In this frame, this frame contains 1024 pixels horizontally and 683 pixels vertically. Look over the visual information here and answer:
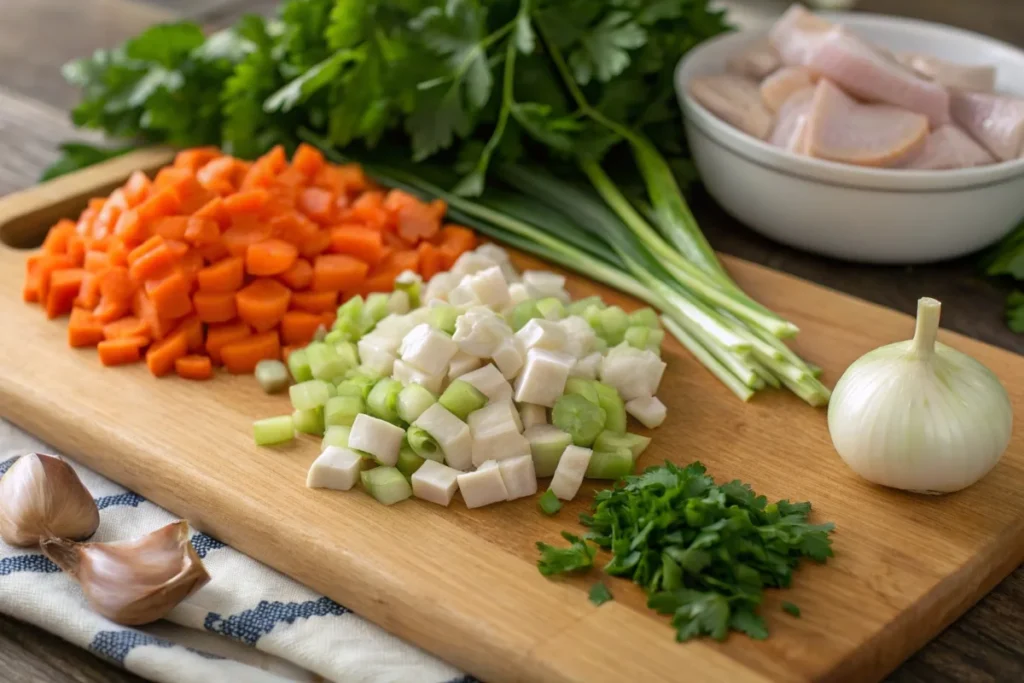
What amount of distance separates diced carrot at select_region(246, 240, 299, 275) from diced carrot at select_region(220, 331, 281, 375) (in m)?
0.14

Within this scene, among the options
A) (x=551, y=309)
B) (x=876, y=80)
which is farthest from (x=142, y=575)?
(x=876, y=80)

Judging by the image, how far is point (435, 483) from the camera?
1.97m

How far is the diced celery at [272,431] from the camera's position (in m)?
2.15

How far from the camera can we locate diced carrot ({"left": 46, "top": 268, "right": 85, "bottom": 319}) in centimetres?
252

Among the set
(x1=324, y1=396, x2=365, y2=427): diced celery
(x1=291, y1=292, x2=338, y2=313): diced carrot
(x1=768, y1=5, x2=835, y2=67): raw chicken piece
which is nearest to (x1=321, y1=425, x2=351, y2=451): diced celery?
(x1=324, y1=396, x2=365, y2=427): diced celery

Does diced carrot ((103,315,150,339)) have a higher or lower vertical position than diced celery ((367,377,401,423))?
higher

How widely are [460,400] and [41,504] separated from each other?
2.38 feet

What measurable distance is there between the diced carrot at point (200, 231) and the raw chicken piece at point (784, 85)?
1352 mm

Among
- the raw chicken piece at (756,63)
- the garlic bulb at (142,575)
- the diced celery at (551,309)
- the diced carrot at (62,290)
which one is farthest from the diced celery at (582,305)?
Answer: the diced carrot at (62,290)

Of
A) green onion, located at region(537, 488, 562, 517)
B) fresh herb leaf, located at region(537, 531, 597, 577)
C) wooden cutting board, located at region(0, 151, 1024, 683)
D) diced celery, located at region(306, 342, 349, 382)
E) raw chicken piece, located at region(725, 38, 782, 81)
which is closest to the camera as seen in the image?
wooden cutting board, located at region(0, 151, 1024, 683)

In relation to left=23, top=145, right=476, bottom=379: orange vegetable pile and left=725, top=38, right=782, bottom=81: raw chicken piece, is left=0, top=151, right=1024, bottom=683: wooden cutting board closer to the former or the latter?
left=23, top=145, right=476, bottom=379: orange vegetable pile

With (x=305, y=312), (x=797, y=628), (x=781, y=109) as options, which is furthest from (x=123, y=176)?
(x=797, y=628)

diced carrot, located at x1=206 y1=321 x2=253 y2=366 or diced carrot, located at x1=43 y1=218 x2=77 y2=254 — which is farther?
diced carrot, located at x1=43 y1=218 x2=77 y2=254

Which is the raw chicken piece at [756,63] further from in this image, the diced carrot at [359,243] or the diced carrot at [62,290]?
the diced carrot at [62,290]
